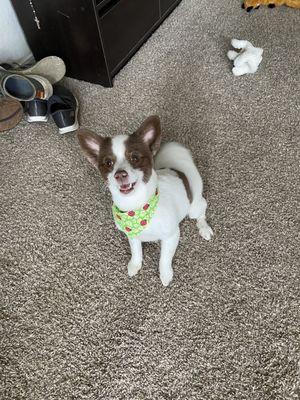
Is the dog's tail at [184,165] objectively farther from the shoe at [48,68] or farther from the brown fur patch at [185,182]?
the shoe at [48,68]

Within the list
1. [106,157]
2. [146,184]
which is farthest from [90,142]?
[146,184]

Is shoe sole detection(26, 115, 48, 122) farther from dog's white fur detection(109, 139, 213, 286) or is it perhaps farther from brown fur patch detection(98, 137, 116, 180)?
brown fur patch detection(98, 137, 116, 180)

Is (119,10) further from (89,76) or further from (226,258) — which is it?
(226,258)

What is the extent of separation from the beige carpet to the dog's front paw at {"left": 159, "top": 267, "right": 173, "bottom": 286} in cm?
3

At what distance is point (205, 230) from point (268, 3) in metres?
1.55

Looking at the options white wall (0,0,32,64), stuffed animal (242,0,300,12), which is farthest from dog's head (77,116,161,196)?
stuffed animal (242,0,300,12)

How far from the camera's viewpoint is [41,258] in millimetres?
1175

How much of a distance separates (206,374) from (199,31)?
66.8 inches

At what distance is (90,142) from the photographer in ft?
2.83

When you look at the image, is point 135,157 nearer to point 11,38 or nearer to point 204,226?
point 204,226

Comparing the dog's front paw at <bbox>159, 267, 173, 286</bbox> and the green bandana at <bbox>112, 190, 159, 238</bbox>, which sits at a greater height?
the green bandana at <bbox>112, 190, 159, 238</bbox>

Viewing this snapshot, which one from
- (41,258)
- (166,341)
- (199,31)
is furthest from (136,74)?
(166,341)

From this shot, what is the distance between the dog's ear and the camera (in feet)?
2.78

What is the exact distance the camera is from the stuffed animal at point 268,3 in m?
1.98
